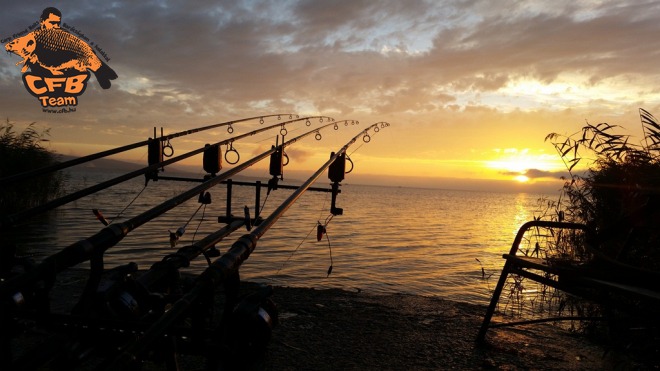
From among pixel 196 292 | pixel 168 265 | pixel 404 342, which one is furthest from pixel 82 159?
pixel 404 342

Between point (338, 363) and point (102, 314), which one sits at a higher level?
point (102, 314)

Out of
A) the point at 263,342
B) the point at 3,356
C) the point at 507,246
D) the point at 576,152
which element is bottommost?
the point at 507,246

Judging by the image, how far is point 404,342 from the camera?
215 inches

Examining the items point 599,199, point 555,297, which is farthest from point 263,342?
point 555,297

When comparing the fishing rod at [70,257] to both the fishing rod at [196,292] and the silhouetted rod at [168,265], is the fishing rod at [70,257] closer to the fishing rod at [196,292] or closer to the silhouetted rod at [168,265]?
the silhouetted rod at [168,265]

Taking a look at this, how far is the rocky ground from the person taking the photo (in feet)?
15.8

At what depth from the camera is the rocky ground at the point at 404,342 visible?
15.8ft

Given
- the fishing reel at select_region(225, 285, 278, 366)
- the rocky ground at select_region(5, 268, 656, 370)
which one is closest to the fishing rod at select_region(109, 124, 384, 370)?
the fishing reel at select_region(225, 285, 278, 366)

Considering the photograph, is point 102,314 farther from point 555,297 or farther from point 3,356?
point 555,297

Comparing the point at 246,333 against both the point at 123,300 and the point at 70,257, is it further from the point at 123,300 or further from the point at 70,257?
the point at 70,257

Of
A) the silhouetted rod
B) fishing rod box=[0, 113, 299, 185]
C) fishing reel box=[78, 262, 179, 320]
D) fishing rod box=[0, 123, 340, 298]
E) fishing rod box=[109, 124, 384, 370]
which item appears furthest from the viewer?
fishing rod box=[0, 113, 299, 185]

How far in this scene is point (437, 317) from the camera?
22.0ft

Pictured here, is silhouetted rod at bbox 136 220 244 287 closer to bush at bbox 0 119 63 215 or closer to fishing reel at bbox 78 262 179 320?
fishing reel at bbox 78 262 179 320

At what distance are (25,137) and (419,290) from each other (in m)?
17.3
